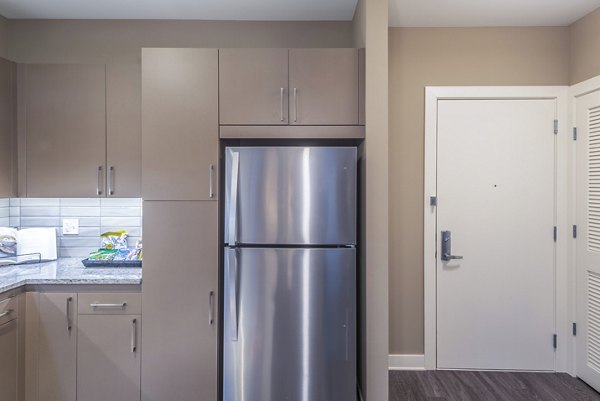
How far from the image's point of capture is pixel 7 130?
2.28 metres

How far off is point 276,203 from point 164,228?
694mm

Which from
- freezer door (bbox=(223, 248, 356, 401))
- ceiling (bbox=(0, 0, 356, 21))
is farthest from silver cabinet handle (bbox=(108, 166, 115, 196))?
ceiling (bbox=(0, 0, 356, 21))

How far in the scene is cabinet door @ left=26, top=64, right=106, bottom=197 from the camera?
7.57 ft

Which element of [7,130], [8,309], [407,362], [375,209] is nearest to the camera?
[8,309]

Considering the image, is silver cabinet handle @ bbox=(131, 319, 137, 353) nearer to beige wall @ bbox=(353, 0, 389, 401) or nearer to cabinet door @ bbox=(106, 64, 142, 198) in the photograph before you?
cabinet door @ bbox=(106, 64, 142, 198)

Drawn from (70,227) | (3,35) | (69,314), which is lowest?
(69,314)

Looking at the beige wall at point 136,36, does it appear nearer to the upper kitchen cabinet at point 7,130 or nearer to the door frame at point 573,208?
the upper kitchen cabinet at point 7,130

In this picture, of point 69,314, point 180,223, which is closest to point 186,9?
point 180,223

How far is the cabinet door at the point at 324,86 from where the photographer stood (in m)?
2.07

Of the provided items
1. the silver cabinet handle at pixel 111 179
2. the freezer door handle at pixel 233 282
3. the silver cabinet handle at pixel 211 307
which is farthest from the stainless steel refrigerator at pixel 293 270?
the silver cabinet handle at pixel 111 179

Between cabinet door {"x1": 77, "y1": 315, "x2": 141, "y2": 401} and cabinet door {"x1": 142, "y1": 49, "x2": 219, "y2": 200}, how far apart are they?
78cm

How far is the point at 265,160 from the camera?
6.54 ft

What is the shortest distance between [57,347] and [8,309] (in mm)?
343

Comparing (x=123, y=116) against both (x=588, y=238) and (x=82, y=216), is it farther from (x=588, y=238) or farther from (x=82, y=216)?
(x=588, y=238)
